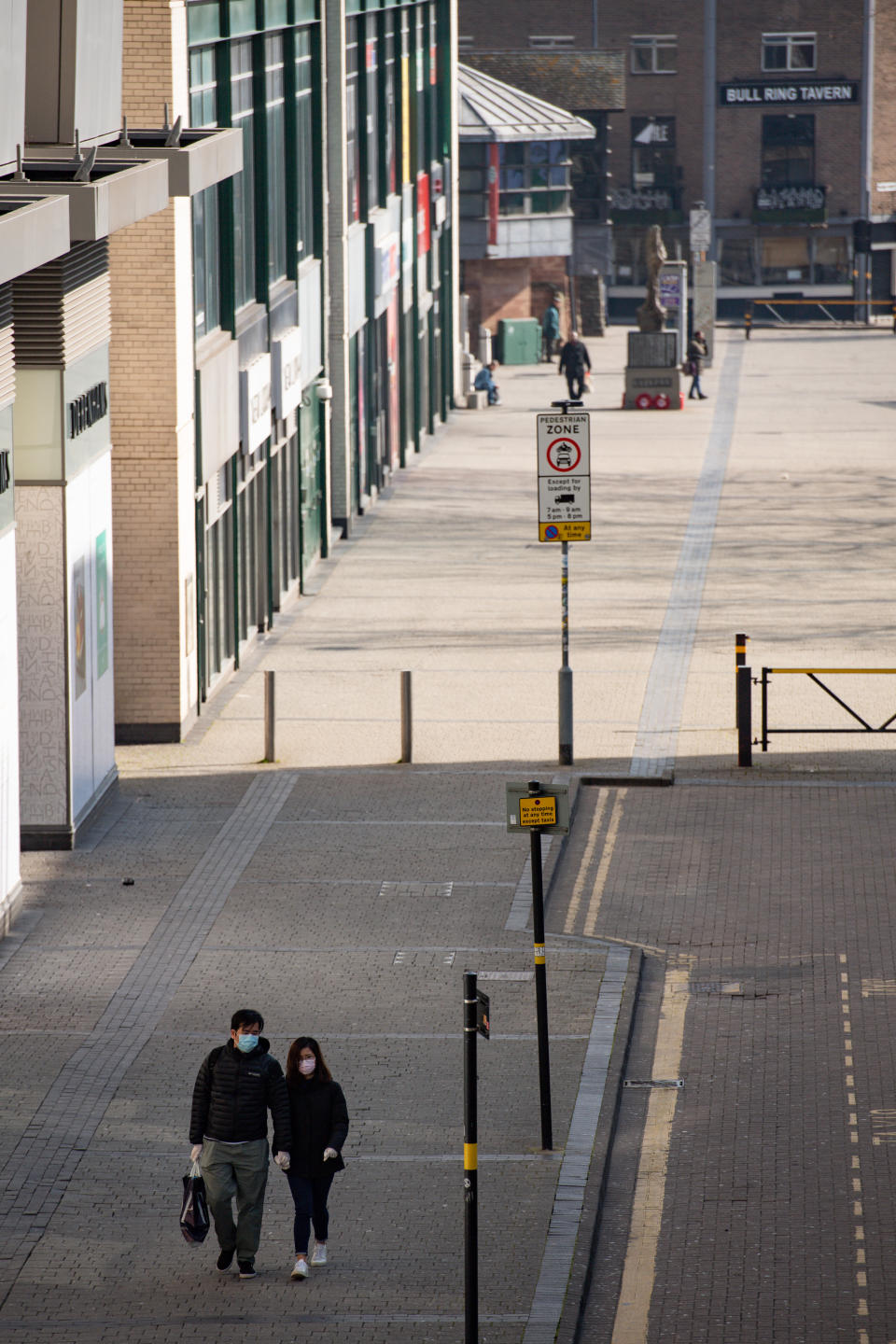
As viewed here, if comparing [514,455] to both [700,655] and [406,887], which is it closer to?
[700,655]

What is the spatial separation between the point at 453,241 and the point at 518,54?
28.3 metres

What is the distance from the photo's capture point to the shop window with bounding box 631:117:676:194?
83.9m

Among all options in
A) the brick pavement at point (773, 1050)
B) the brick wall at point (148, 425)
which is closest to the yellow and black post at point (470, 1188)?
the brick pavement at point (773, 1050)

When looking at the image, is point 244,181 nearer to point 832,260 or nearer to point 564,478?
point 564,478

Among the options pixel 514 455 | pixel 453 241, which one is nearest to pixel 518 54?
pixel 453 241

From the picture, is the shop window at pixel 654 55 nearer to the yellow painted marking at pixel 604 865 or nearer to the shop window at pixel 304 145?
the shop window at pixel 304 145

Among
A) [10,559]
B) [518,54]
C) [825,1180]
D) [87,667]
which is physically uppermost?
[518,54]

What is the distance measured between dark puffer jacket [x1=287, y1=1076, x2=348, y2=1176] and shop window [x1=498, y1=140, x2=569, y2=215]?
5880 cm

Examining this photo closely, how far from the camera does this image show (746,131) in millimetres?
83938

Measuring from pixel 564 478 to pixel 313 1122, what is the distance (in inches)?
440

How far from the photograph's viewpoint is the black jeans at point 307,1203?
34.0ft

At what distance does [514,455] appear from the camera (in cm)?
4516

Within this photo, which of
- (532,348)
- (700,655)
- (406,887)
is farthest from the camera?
(532,348)

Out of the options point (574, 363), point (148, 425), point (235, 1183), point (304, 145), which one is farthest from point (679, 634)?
point (574, 363)
